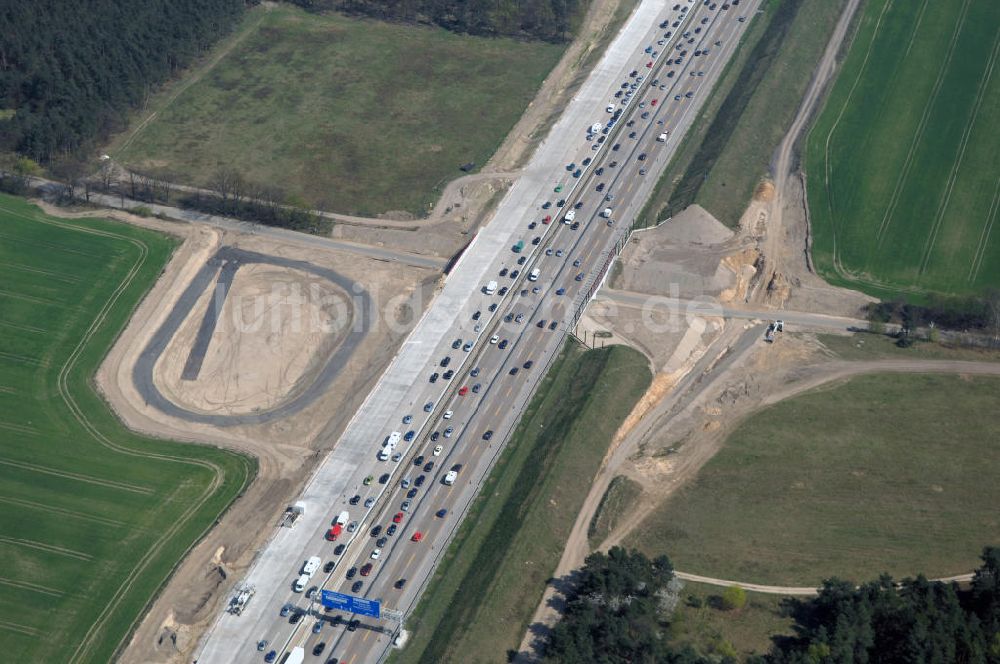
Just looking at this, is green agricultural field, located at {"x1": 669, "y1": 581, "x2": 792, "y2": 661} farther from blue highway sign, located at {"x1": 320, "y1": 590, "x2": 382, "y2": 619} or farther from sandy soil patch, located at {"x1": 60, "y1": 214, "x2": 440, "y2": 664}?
sandy soil patch, located at {"x1": 60, "y1": 214, "x2": 440, "y2": 664}

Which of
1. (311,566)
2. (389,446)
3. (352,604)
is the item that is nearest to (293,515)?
(311,566)

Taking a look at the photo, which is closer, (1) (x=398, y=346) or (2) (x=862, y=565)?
(2) (x=862, y=565)

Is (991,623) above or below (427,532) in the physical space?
above

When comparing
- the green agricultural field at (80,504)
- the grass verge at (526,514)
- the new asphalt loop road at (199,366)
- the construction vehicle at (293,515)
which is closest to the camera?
the grass verge at (526,514)

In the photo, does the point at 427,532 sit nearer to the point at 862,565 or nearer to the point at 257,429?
the point at 257,429

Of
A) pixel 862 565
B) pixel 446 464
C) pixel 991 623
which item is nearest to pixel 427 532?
pixel 446 464

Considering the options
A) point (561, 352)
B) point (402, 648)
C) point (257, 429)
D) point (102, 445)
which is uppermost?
point (561, 352)

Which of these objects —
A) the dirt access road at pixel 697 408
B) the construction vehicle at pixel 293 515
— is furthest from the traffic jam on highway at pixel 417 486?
the dirt access road at pixel 697 408

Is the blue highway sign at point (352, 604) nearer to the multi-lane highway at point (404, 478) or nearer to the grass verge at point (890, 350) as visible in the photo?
the multi-lane highway at point (404, 478)
